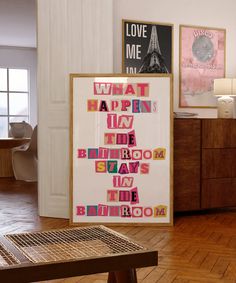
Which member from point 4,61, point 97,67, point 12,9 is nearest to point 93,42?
point 97,67

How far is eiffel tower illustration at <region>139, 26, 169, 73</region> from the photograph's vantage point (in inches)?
214

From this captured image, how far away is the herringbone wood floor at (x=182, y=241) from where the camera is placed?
3.06 meters

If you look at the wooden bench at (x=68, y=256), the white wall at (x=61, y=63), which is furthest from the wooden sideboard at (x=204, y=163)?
the wooden bench at (x=68, y=256)

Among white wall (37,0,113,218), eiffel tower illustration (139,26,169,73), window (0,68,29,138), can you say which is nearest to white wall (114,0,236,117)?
eiffel tower illustration (139,26,169,73)

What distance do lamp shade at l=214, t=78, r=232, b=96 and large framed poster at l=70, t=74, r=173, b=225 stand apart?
3.49ft

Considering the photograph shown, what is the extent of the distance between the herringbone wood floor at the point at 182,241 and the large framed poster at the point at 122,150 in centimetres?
24

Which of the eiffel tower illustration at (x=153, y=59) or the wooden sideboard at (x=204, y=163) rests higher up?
the eiffel tower illustration at (x=153, y=59)

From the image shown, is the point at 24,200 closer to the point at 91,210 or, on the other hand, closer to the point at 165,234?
the point at 91,210

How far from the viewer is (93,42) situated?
491cm

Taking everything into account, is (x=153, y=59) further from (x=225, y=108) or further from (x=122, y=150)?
(x=122, y=150)

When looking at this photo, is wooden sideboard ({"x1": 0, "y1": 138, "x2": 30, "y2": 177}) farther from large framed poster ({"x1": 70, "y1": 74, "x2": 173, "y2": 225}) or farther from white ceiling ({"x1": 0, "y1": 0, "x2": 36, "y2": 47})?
large framed poster ({"x1": 70, "y1": 74, "x2": 173, "y2": 225})

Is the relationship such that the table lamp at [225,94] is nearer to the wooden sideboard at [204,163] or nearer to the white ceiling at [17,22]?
the wooden sideboard at [204,163]

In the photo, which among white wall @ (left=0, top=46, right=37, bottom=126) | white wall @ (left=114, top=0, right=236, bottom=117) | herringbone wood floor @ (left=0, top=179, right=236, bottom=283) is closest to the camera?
herringbone wood floor @ (left=0, top=179, right=236, bottom=283)

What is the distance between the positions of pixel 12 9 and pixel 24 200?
3702mm
